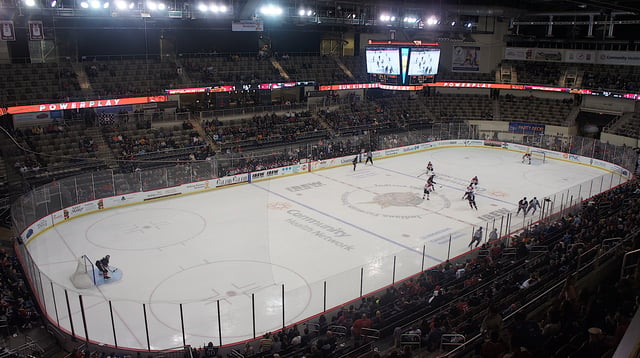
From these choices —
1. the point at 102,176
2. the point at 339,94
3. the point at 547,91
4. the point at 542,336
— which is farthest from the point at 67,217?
the point at 547,91

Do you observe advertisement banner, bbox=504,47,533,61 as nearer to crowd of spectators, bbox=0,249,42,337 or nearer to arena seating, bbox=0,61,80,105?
arena seating, bbox=0,61,80,105

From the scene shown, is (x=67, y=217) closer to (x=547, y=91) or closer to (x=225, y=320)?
(x=225, y=320)

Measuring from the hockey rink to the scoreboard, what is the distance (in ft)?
20.0

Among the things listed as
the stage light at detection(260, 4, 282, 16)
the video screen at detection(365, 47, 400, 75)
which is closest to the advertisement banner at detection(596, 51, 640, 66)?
the video screen at detection(365, 47, 400, 75)

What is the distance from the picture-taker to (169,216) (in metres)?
23.9

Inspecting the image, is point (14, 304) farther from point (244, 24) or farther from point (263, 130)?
point (263, 130)

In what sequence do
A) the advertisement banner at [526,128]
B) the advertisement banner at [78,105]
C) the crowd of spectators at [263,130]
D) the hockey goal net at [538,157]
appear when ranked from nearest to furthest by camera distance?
1. the advertisement banner at [78,105]
2. the crowd of spectators at [263,130]
3. the hockey goal net at [538,157]
4. the advertisement banner at [526,128]

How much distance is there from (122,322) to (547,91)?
4561 cm

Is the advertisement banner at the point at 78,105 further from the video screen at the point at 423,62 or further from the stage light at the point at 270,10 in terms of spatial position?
the video screen at the point at 423,62

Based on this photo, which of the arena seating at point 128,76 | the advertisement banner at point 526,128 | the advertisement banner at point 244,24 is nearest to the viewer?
the advertisement banner at point 244,24

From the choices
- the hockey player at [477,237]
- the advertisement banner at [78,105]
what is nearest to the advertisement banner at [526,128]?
the hockey player at [477,237]

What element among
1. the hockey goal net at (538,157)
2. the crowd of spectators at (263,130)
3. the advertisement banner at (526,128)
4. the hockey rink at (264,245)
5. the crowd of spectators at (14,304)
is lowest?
the hockey rink at (264,245)

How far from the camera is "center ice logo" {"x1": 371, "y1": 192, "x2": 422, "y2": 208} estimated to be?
85.8 feet

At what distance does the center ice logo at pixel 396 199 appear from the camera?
26.2 meters
